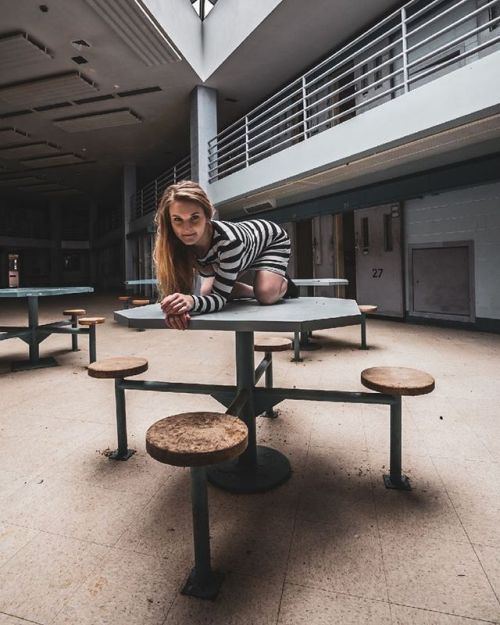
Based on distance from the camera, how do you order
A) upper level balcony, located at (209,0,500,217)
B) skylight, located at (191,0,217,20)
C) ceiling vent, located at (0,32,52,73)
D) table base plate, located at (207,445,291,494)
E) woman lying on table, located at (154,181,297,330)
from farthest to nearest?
skylight, located at (191,0,217,20) < ceiling vent, located at (0,32,52,73) < upper level balcony, located at (209,0,500,217) < table base plate, located at (207,445,291,494) < woman lying on table, located at (154,181,297,330)

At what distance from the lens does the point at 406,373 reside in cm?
182

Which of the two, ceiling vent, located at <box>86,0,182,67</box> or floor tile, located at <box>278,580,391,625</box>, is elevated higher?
ceiling vent, located at <box>86,0,182,67</box>

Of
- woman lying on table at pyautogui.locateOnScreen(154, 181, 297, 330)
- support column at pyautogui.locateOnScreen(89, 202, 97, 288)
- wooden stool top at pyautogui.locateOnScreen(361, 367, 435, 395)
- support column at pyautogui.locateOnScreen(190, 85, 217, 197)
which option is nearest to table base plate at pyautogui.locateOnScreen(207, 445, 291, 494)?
wooden stool top at pyautogui.locateOnScreen(361, 367, 435, 395)

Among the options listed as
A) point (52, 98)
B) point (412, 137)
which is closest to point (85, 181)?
point (52, 98)

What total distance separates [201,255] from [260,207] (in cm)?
866

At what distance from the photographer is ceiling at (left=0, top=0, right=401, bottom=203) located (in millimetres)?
6484

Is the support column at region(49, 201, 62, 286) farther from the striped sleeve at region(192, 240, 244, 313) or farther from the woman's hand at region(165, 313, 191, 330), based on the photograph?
the woman's hand at region(165, 313, 191, 330)

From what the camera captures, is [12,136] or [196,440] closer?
[196,440]

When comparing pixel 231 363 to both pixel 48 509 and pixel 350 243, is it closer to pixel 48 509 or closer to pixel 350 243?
pixel 48 509

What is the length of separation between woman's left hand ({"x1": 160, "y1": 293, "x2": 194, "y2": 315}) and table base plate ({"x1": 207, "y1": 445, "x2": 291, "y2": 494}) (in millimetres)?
916

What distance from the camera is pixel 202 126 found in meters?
9.14

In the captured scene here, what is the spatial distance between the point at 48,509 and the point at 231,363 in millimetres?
2658

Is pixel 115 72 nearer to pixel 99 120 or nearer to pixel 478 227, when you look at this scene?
pixel 99 120

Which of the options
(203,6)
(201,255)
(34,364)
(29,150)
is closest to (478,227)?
(201,255)
